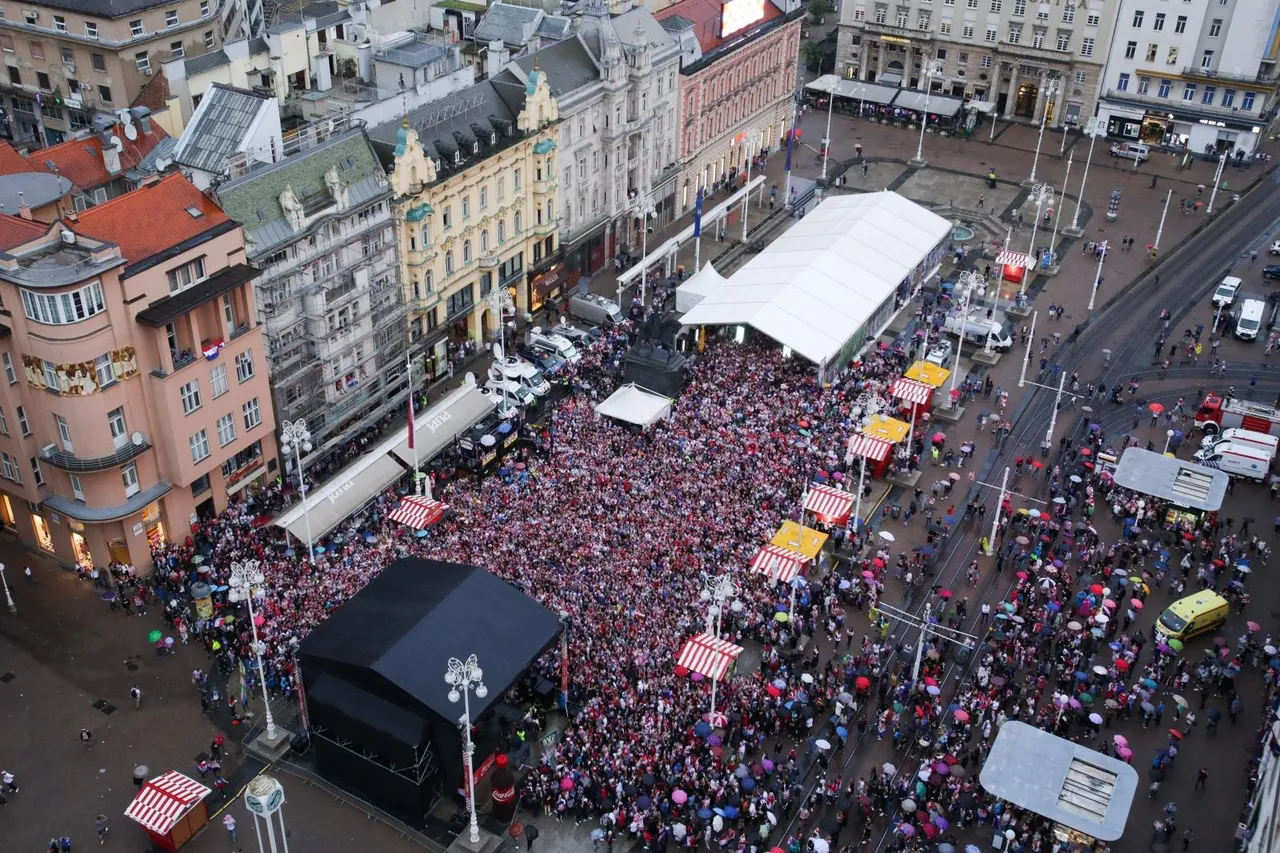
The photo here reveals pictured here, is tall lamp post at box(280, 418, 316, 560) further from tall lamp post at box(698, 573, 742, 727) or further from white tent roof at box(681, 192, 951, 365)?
white tent roof at box(681, 192, 951, 365)

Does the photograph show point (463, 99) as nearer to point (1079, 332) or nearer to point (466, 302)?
point (466, 302)

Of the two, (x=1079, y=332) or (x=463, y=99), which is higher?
(x=463, y=99)

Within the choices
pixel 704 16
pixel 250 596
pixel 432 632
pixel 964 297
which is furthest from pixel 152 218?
pixel 704 16

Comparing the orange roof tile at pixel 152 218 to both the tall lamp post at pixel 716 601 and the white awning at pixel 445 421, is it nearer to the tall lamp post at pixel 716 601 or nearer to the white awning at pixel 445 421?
the white awning at pixel 445 421

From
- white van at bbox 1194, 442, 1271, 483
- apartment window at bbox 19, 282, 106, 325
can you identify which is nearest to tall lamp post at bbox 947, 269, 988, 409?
white van at bbox 1194, 442, 1271, 483

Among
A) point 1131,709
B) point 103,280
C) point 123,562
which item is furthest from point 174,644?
point 1131,709

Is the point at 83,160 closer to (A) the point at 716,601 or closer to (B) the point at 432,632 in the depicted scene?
(B) the point at 432,632
